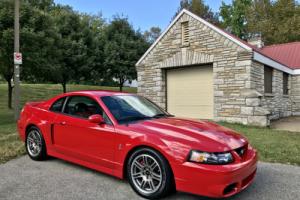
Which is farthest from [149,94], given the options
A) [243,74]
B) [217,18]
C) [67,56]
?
[217,18]

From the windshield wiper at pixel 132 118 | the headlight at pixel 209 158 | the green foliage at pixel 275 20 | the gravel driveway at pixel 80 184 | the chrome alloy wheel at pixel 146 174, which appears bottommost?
the gravel driveway at pixel 80 184

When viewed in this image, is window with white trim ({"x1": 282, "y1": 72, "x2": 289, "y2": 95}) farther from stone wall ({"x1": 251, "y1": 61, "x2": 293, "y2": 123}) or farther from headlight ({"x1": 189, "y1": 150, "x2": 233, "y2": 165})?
headlight ({"x1": 189, "y1": 150, "x2": 233, "y2": 165})

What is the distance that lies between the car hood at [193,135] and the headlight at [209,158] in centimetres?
6

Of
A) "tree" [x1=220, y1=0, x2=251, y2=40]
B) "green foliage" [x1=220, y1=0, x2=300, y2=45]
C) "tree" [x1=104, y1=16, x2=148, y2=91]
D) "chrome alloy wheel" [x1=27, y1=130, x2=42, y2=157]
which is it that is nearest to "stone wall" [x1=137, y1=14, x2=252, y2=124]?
"tree" [x1=104, y1=16, x2=148, y2=91]

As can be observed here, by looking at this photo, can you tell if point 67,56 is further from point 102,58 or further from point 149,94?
point 149,94

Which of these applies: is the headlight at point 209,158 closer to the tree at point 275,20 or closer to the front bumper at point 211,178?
the front bumper at point 211,178

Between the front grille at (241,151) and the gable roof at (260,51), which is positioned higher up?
the gable roof at (260,51)

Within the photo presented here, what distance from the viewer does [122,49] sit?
864 inches

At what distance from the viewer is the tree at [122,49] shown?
2161 cm

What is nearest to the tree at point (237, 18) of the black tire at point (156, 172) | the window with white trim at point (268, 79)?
the window with white trim at point (268, 79)

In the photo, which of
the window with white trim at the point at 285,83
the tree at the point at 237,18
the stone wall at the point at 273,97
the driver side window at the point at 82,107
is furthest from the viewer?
the tree at the point at 237,18

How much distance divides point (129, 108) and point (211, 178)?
189 centimetres

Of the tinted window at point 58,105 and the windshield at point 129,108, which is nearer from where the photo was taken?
the windshield at point 129,108

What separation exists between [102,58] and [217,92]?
487 inches
